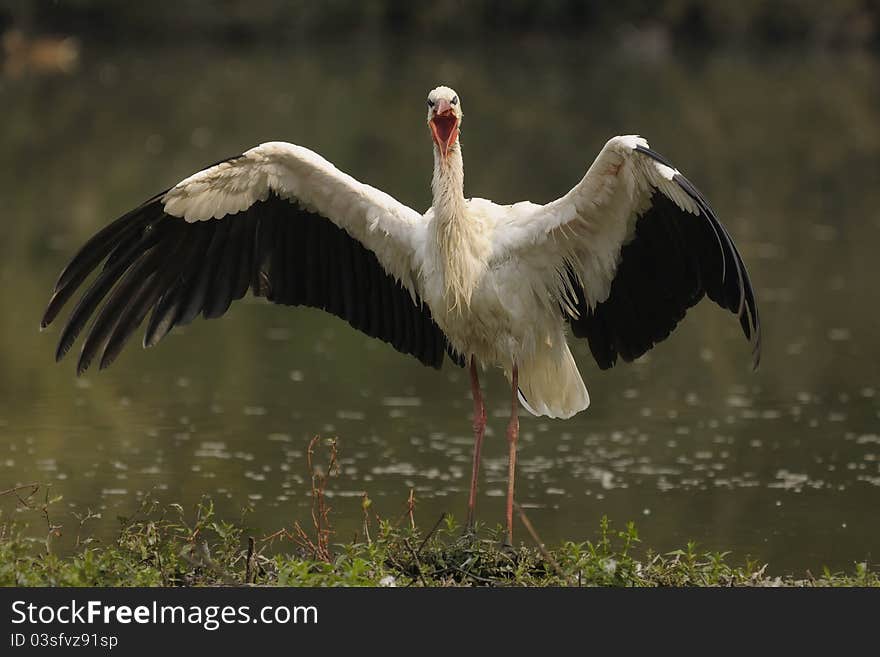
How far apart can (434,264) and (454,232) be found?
0.18 meters

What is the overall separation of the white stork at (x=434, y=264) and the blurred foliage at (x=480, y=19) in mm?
42767

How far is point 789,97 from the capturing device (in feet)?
117

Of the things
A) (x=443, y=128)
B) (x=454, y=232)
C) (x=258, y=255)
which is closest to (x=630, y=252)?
Answer: (x=454, y=232)

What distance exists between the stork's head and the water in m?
2.50

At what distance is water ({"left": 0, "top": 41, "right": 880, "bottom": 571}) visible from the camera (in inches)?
356

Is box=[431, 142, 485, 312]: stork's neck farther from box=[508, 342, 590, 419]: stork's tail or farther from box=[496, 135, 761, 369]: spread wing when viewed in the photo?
box=[508, 342, 590, 419]: stork's tail

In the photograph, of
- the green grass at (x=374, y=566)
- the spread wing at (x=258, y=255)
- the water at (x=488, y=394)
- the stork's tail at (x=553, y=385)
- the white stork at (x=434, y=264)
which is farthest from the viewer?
the water at (x=488, y=394)

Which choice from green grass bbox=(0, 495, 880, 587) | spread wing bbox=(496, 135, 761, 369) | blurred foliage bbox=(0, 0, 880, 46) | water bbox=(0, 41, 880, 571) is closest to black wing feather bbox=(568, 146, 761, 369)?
spread wing bbox=(496, 135, 761, 369)

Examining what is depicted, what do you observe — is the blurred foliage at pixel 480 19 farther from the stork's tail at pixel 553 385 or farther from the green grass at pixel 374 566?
the green grass at pixel 374 566

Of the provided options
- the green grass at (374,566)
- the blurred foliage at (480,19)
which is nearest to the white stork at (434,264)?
the green grass at (374,566)

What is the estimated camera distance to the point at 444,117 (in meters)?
6.70

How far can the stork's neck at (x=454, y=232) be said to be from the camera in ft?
22.0

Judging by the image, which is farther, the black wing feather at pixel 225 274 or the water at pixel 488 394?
the water at pixel 488 394

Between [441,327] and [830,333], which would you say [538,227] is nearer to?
[441,327]
